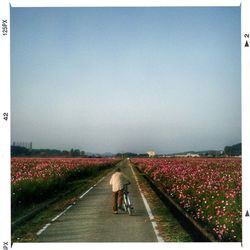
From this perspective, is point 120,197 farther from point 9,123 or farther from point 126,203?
point 9,123

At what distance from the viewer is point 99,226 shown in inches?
479

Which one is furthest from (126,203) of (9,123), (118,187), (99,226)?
(9,123)

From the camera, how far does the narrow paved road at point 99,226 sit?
10461 mm

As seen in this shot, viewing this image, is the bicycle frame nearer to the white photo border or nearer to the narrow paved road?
the narrow paved road

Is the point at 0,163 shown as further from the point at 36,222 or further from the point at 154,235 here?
the point at 36,222

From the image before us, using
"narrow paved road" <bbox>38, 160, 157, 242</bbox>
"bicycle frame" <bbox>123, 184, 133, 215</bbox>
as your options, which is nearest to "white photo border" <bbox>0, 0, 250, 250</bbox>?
"narrow paved road" <bbox>38, 160, 157, 242</bbox>

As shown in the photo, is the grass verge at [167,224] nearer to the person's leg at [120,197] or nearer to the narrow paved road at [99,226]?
the narrow paved road at [99,226]

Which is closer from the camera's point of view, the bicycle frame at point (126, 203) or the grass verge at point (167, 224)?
the grass verge at point (167, 224)

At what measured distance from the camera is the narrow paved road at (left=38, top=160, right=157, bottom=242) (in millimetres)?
10461

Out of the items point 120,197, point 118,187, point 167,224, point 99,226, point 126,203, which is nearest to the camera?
point 99,226

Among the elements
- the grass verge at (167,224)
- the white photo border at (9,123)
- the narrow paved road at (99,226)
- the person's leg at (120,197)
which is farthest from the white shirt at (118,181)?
the white photo border at (9,123)

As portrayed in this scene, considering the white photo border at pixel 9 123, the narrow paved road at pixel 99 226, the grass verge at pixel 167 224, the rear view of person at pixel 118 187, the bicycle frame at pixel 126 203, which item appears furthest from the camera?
the rear view of person at pixel 118 187
